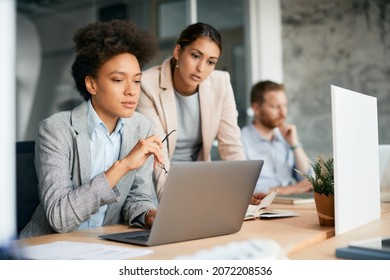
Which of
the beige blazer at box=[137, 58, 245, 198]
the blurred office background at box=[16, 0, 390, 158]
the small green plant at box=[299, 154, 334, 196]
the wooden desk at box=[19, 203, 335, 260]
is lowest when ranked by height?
the wooden desk at box=[19, 203, 335, 260]

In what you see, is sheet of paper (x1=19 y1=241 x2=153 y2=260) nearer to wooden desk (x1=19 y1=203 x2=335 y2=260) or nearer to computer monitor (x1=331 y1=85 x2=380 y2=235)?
wooden desk (x1=19 y1=203 x2=335 y2=260)

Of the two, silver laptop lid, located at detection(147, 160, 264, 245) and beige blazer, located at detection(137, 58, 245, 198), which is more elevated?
beige blazer, located at detection(137, 58, 245, 198)

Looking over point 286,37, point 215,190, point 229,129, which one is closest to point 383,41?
point 286,37

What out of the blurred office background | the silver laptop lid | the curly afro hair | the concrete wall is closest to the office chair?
the curly afro hair

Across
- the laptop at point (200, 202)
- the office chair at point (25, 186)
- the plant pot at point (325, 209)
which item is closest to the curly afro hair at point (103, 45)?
the office chair at point (25, 186)

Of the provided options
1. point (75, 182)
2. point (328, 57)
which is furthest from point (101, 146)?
point (328, 57)

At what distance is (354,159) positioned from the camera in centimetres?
121

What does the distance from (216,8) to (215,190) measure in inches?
107

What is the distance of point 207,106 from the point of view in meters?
2.12

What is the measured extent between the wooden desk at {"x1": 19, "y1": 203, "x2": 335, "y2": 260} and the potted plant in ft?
0.10

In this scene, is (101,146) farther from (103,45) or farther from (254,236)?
(254,236)

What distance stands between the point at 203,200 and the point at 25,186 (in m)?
0.77

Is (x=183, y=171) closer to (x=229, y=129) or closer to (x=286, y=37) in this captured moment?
(x=229, y=129)

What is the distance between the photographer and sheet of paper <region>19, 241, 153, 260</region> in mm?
926
